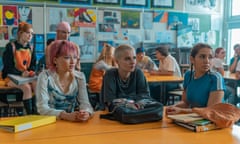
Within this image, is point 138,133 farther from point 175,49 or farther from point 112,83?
point 175,49

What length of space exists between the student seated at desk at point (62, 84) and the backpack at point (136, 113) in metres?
0.23

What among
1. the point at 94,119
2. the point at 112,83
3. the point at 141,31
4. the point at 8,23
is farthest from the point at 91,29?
the point at 94,119

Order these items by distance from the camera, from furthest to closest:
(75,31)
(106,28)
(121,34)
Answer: (121,34) < (106,28) < (75,31)

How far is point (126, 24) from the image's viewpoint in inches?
229

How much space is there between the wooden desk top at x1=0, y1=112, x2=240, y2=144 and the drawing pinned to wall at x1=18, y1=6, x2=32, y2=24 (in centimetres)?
379

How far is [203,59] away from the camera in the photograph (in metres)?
2.15

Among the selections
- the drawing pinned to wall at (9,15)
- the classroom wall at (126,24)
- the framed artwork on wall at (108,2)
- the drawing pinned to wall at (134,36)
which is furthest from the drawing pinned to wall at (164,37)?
the drawing pinned to wall at (9,15)

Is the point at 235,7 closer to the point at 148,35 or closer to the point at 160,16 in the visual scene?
the point at 160,16

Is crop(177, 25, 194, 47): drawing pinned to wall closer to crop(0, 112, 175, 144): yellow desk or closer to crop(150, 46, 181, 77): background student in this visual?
crop(150, 46, 181, 77): background student

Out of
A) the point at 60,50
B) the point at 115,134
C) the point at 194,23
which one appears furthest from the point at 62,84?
the point at 194,23

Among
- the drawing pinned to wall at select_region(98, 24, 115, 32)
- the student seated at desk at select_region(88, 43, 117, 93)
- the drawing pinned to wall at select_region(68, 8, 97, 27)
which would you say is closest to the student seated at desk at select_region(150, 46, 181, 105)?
the student seated at desk at select_region(88, 43, 117, 93)

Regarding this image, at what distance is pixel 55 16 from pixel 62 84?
3490mm

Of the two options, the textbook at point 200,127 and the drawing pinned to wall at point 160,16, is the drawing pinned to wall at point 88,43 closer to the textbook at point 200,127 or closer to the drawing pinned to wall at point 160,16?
the drawing pinned to wall at point 160,16

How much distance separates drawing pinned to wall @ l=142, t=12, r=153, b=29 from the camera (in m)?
6.00
